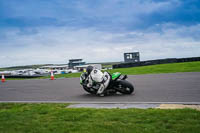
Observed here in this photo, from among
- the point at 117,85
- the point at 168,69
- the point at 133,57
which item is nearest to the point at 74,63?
the point at 133,57

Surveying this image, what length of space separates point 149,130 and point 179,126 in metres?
0.66

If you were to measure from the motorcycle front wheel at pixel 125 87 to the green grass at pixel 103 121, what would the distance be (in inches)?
131

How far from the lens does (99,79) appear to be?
901 centimetres

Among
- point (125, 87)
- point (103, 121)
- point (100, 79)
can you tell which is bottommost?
point (103, 121)

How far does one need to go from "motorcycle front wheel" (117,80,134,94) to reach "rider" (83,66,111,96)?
1.94ft

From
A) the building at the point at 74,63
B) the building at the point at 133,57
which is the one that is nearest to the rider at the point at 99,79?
the building at the point at 133,57

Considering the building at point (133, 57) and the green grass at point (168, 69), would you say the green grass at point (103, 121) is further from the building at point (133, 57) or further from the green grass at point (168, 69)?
the building at point (133, 57)

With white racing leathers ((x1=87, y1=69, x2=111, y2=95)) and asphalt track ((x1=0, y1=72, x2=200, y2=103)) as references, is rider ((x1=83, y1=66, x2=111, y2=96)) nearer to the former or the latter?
white racing leathers ((x1=87, y1=69, x2=111, y2=95))

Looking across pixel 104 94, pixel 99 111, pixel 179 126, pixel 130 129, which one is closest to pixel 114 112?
pixel 99 111

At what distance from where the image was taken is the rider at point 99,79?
9039 millimetres

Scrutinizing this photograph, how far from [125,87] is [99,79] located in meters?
1.21

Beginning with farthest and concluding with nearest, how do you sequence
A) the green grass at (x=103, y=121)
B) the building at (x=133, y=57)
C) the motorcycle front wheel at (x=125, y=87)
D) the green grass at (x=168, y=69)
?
the building at (x=133, y=57)
the green grass at (x=168, y=69)
the motorcycle front wheel at (x=125, y=87)
the green grass at (x=103, y=121)

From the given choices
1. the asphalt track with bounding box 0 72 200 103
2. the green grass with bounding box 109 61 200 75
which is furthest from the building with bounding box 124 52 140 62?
the asphalt track with bounding box 0 72 200 103

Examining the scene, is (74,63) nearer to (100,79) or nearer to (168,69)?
(168,69)
